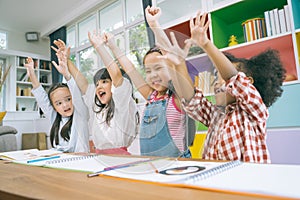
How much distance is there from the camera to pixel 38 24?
4.77 meters

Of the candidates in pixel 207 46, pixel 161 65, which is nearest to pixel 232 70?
pixel 207 46

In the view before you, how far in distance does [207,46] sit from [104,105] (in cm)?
24

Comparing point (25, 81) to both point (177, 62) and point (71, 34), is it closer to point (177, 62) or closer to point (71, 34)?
point (71, 34)

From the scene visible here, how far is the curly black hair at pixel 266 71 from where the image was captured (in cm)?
104

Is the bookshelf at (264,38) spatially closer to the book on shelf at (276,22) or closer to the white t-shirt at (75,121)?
the book on shelf at (276,22)

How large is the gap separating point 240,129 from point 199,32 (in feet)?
0.95

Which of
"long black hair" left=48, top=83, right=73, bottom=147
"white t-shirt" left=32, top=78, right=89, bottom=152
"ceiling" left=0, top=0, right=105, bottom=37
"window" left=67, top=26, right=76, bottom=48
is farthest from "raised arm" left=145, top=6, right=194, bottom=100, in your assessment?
"window" left=67, top=26, right=76, bottom=48

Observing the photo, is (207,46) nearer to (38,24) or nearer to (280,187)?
(280,187)

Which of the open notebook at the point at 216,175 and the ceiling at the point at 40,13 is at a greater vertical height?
the ceiling at the point at 40,13

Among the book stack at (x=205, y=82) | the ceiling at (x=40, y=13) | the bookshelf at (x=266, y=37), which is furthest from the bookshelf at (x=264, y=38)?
the ceiling at (x=40, y=13)

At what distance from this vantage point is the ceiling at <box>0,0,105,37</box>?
396 centimetres

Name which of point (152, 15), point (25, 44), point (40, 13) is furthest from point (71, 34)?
point (152, 15)

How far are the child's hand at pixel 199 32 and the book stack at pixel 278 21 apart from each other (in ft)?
4.53

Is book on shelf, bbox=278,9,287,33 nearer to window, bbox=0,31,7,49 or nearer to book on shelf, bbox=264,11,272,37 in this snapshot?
book on shelf, bbox=264,11,272,37
